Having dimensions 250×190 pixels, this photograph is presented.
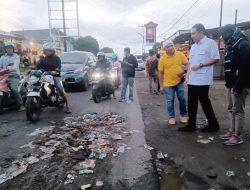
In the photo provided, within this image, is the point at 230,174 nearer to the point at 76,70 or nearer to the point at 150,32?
the point at 76,70

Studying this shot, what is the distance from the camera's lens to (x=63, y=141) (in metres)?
5.54

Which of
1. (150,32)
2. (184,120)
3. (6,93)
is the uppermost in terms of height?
(150,32)

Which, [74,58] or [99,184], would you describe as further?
[74,58]

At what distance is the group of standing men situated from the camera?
4.82 m

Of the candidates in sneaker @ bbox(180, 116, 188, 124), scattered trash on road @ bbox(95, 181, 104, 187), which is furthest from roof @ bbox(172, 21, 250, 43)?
scattered trash on road @ bbox(95, 181, 104, 187)

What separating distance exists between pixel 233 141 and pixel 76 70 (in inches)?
373

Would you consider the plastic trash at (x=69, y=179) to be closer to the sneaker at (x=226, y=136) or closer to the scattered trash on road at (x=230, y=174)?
the scattered trash on road at (x=230, y=174)

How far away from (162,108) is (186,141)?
3.54m

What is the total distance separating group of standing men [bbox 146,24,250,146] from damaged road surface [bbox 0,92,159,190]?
113 centimetres

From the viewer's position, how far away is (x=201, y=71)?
5.78 meters

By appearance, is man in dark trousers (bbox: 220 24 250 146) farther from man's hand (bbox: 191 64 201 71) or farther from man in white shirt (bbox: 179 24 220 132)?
man's hand (bbox: 191 64 201 71)

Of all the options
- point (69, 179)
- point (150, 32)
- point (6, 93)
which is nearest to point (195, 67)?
point (69, 179)

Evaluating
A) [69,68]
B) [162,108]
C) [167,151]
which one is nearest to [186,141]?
[167,151]

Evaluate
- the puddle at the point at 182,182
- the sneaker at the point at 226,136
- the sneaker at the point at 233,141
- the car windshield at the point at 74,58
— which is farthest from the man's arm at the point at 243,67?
the car windshield at the point at 74,58
